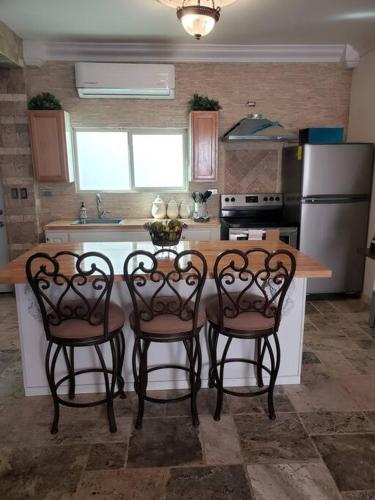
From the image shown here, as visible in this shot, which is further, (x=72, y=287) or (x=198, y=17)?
(x=198, y=17)

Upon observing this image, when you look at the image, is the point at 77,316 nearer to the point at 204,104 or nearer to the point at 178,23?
the point at 178,23

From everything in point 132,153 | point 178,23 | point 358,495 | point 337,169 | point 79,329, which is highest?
point 178,23

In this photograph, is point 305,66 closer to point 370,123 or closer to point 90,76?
point 370,123

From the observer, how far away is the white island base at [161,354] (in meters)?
2.35

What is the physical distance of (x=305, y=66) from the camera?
14.2 ft

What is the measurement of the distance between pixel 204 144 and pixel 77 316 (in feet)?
9.27

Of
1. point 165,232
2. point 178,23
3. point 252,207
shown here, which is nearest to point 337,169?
point 252,207

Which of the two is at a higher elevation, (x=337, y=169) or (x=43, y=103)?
(x=43, y=103)

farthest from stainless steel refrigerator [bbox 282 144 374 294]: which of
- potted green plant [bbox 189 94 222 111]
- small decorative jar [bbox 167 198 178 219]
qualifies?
small decorative jar [bbox 167 198 178 219]

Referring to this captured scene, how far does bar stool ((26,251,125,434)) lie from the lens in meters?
1.92

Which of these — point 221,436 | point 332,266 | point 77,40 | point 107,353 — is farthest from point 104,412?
point 77,40

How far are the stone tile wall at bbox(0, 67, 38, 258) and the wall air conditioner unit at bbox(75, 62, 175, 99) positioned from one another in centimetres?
68

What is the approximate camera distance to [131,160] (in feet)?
14.9

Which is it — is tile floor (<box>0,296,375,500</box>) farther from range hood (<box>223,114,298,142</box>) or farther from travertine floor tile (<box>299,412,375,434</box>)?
range hood (<box>223,114,298,142</box>)
